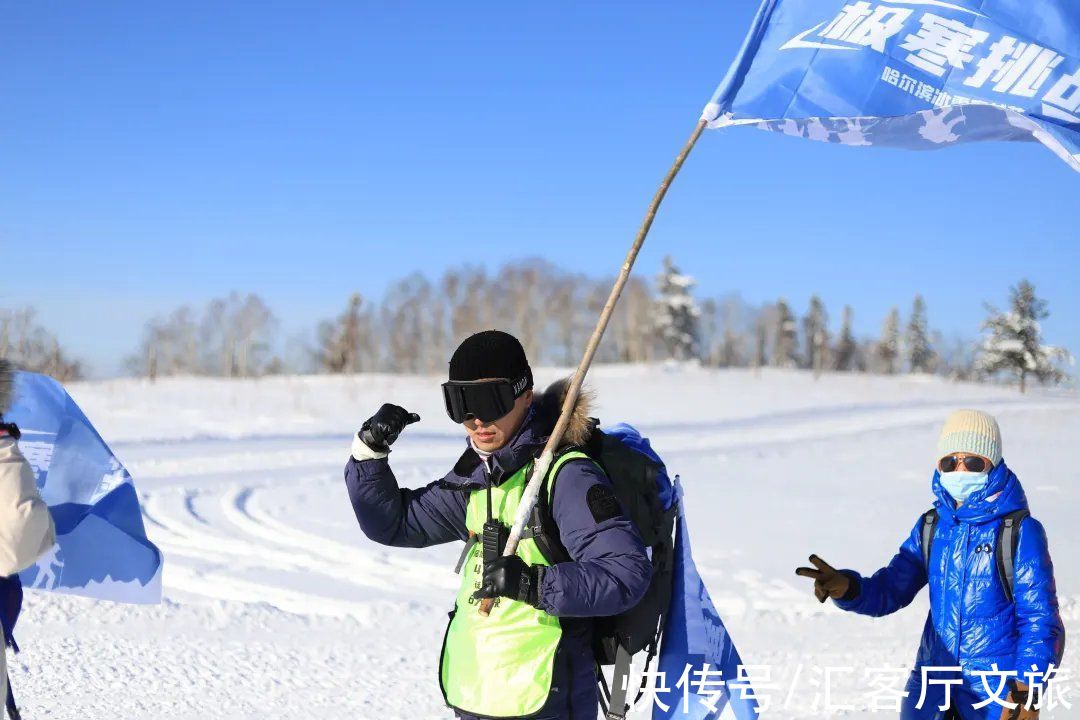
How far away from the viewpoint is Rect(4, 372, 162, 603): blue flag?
3.52 metres

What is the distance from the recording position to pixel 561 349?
5697cm

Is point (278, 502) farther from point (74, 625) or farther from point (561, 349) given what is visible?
point (561, 349)

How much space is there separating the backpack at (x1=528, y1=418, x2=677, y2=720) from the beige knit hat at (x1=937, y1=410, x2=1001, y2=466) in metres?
1.07

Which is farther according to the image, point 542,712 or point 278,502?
point 278,502

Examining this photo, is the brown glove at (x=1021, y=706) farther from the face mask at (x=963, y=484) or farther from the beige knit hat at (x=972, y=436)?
the beige knit hat at (x=972, y=436)

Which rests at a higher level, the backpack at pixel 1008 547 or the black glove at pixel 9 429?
the black glove at pixel 9 429

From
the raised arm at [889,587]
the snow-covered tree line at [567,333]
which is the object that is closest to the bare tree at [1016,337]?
the snow-covered tree line at [567,333]

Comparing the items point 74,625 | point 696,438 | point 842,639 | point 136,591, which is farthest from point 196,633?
point 696,438

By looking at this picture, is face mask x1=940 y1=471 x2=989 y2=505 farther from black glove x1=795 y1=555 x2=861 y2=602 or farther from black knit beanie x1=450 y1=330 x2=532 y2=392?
black knit beanie x1=450 y1=330 x2=532 y2=392

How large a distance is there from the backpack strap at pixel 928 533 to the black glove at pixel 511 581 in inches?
61.8

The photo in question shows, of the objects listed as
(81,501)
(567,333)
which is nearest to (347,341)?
(567,333)

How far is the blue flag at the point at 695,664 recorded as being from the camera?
2.55 m

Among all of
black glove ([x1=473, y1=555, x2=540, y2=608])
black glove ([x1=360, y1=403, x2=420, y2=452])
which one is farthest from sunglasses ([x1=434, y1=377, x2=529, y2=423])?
black glove ([x1=473, y1=555, x2=540, y2=608])

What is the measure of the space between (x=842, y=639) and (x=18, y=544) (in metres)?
5.46
